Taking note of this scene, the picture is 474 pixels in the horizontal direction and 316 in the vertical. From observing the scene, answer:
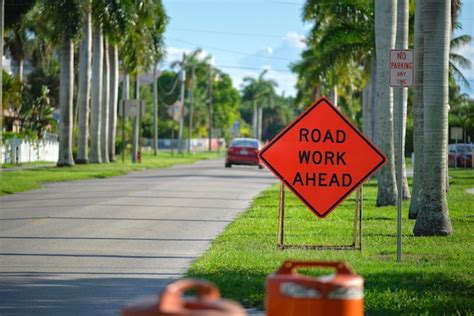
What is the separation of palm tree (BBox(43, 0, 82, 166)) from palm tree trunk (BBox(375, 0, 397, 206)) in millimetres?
22473

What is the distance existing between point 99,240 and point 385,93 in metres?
9.69

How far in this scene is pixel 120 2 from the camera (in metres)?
47.0

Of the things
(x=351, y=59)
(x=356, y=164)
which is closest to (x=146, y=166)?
(x=351, y=59)

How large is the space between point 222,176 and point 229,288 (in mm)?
31824

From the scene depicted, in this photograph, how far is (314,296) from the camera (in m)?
6.09

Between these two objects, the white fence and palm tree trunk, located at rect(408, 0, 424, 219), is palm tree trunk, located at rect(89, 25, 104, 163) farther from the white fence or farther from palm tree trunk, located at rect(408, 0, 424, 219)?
palm tree trunk, located at rect(408, 0, 424, 219)

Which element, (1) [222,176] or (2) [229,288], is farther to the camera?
(1) [222,176]

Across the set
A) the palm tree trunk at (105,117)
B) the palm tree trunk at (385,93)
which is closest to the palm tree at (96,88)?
the palm tree trunk at (105,117)

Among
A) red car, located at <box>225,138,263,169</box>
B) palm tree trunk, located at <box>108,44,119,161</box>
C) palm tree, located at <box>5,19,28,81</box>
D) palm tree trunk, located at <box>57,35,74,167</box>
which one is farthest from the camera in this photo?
palm tree, located at <box>5,19,28,81</box>

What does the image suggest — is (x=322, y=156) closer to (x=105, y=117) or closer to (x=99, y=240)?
(x=99, y=240)

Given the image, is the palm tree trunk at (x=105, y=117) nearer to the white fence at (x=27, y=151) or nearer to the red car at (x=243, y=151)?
the white fence at (x=27, y=151)

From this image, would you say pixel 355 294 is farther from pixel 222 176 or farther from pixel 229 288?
pixel 222 176

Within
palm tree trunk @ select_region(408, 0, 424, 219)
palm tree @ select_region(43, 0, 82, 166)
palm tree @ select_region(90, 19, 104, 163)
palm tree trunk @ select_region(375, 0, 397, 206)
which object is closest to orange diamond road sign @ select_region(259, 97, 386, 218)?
palm tree trunk @ select_region(408, 0, 424, 219)

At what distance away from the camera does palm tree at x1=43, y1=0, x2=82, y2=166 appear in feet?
148
